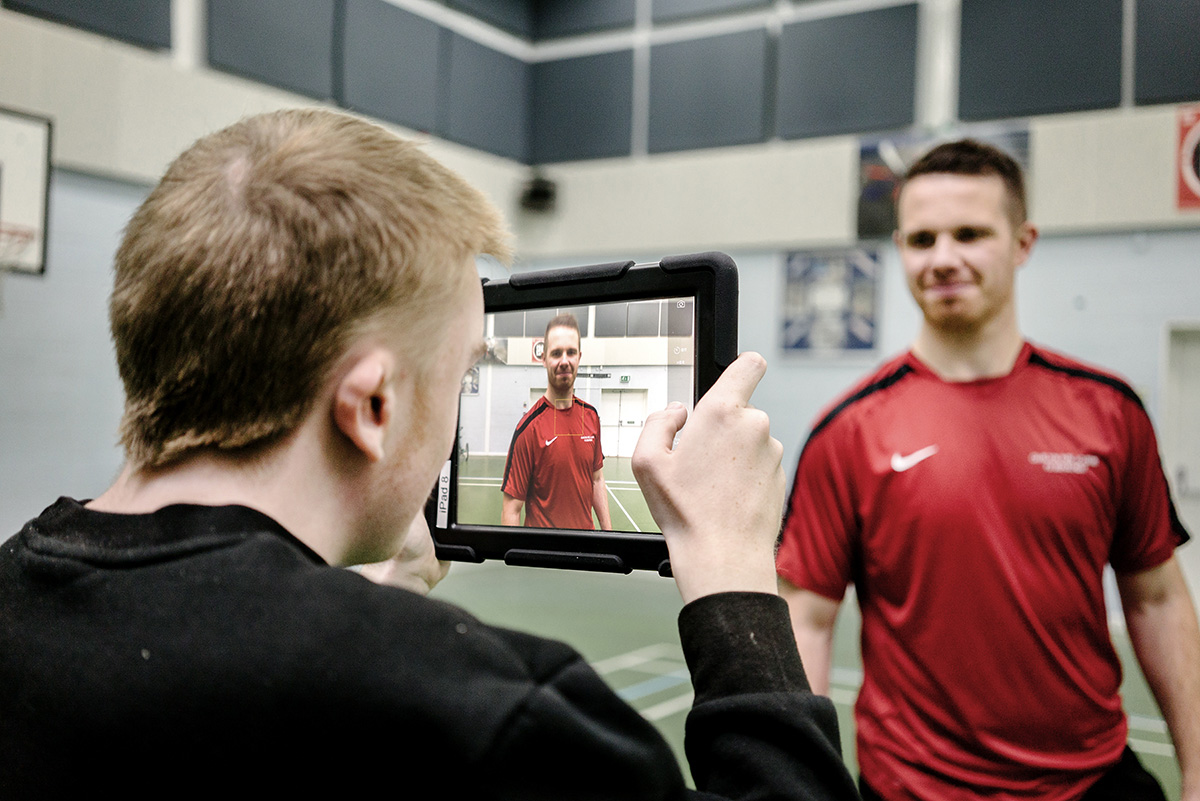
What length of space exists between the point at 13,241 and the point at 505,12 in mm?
5361

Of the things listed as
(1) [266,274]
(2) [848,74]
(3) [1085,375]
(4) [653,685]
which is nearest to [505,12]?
(2) [848,74]

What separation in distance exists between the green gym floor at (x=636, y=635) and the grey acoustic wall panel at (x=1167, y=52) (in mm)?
4178

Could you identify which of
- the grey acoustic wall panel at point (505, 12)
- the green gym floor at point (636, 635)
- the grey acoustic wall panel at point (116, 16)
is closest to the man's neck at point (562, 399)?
the green gym floor at point (636, 635)

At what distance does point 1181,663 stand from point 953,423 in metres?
0.57

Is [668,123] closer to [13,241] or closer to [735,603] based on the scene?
[13,241]

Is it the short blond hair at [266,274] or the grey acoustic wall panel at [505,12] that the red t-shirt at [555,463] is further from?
the grey acoustic wall panel at [505,12]

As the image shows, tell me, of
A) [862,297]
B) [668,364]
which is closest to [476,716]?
[668,364]

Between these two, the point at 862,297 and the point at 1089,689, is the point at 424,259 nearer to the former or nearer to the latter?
the point at 1089,689

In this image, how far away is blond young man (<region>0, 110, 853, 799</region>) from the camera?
0.65 m

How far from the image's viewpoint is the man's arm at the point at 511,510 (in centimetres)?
121

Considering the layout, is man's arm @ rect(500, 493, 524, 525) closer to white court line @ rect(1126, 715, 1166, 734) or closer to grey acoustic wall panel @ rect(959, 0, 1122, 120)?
white court line @ rect(1126, 715, 1166, 734)

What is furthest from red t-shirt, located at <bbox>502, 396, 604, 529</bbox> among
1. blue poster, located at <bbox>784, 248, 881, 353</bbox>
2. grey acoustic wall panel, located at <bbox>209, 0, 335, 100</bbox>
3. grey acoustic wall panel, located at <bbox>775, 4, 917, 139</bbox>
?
grey acoustic wall panel, located at <bbox>775, 4, 917, 139</bbox>

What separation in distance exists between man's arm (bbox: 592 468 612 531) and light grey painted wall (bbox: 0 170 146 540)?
229 inches

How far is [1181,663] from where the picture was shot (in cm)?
169
